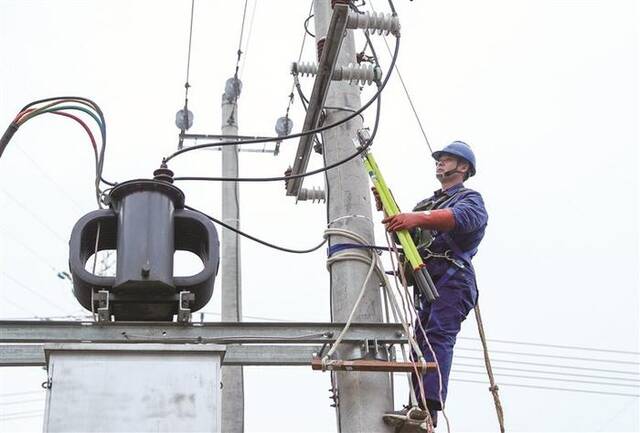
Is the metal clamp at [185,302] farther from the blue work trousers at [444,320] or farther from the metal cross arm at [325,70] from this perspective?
the metal cross arm at [325,70]

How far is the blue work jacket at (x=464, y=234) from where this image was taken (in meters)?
4.56

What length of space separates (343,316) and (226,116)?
335 inches

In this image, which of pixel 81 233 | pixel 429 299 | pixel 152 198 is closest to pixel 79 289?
pixel 81 233

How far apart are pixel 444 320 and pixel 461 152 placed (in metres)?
1.14

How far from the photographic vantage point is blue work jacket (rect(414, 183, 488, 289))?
4562 millimetres

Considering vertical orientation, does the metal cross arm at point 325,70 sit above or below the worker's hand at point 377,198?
above

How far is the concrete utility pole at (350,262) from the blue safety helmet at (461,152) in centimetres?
61

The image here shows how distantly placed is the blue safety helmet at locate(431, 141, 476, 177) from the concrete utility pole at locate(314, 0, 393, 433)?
0.61 meters

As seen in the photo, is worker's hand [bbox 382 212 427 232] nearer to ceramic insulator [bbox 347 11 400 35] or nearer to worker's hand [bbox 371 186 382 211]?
worker's hand [bbox 371 186 382 211]

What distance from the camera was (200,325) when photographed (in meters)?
3.85

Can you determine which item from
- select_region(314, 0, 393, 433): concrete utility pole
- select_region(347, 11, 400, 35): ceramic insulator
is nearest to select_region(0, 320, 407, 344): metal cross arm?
select_region(314, 0, 393, 433): concrete utility pole

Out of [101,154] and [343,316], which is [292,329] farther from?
[101,154]

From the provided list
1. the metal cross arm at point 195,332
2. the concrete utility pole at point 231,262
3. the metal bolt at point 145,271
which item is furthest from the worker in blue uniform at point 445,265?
the concrete utility pole at point 231,262

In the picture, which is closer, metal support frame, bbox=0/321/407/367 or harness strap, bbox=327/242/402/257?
metal support frame, bbox=0/321/407/367
